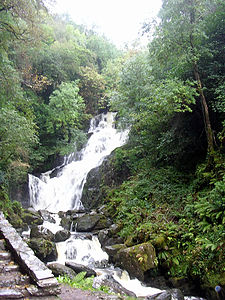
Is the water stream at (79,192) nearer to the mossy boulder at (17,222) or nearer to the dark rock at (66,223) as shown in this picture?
the dark rock at (66,223)

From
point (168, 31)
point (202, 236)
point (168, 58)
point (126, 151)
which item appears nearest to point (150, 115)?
point (168, 58)

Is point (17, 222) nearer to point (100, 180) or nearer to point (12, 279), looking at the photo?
point (100, 180)

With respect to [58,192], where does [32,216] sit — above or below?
below

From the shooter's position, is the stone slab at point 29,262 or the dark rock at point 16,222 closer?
the stone slab at point 29,262

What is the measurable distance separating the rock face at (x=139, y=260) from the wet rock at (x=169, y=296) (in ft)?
3.22

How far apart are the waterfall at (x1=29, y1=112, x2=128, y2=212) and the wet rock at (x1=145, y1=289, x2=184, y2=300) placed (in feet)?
33.7

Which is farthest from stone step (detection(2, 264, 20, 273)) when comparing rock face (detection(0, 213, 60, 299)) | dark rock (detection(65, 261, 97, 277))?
dark rock (detection(65, 261, 97, 277))

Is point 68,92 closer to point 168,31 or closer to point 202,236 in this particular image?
point 168,31

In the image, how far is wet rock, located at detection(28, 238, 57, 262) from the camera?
8047mm

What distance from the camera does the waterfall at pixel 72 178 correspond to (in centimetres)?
1622

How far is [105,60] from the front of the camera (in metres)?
29.8

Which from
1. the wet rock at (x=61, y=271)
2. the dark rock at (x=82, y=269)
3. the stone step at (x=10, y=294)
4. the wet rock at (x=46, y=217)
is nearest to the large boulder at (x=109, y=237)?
the dark rock at (x=82, y=269)

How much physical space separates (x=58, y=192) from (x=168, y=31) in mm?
12883

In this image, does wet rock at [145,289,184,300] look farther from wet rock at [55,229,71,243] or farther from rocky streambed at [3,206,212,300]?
wet rock at [55,229,71,243]
